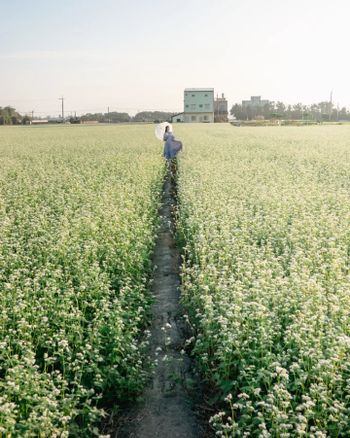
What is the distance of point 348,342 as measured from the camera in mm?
4547

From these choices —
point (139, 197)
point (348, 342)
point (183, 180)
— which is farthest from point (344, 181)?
point (348, 342)

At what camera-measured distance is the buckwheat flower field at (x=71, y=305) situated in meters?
4.36

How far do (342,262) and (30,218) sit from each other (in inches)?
290

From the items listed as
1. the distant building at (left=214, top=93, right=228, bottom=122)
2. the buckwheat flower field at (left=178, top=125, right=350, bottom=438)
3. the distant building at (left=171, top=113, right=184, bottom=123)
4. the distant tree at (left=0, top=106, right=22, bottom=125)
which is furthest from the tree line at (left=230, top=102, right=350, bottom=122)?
the buckwheat flower field at (left=178, top=125, right=350, bottom=438)

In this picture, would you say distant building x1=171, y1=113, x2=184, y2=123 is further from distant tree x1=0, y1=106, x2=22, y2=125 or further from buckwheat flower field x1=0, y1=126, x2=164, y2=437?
buckwheat flower field x1=0, y1=126, x2=164, y2=437

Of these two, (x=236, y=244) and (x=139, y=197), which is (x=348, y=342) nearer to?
(x=236, y=244)

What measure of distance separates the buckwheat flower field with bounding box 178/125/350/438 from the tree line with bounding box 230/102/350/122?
Result: 138078 mm

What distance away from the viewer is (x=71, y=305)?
247 inches

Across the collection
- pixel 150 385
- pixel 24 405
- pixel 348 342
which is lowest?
pixel 150 385

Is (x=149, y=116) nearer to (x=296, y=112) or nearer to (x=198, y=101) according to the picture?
(x=198, y=101)

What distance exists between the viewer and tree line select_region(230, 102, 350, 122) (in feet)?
488

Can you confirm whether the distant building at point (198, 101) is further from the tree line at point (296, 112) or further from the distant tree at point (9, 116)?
the distant tree at point (9, 116)

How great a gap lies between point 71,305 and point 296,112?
533ft

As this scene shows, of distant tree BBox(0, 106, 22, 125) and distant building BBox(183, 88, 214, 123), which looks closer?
distant tree BBox(0, 106, 22, 125)
